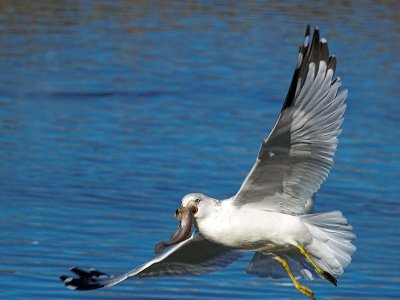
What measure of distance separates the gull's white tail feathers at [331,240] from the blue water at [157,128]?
6.12 ft

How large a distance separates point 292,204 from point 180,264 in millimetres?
927

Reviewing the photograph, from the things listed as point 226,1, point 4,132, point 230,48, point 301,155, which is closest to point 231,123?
point 4,132

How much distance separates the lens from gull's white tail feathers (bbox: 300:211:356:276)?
285 inches

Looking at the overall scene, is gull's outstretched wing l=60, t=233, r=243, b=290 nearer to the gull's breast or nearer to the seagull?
the seagull

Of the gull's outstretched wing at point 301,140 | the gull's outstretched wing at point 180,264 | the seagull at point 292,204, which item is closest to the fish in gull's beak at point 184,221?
the seagull at point 292,204

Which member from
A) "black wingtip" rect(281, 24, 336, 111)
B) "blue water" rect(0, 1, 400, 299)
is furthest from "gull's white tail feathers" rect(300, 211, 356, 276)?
"blue water" rect(0, 1, 400, 299)

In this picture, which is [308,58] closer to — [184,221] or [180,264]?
[184,221]

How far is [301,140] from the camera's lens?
700 cm

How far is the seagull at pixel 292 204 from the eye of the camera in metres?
6.87

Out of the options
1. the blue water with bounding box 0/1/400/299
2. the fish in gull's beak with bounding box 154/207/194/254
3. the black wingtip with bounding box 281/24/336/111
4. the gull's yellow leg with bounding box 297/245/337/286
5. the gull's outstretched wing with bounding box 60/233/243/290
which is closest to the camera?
the black wingtip with bounding box 281/24/336/111

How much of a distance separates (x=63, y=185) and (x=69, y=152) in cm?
122

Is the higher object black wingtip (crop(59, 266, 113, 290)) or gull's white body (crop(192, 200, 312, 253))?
gull's white body (crop(192, 200, 312, 253))

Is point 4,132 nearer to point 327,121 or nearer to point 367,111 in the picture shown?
point 367,111

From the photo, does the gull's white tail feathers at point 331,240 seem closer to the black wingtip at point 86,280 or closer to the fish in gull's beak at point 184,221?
the fish in gull's beak at point 184,221
